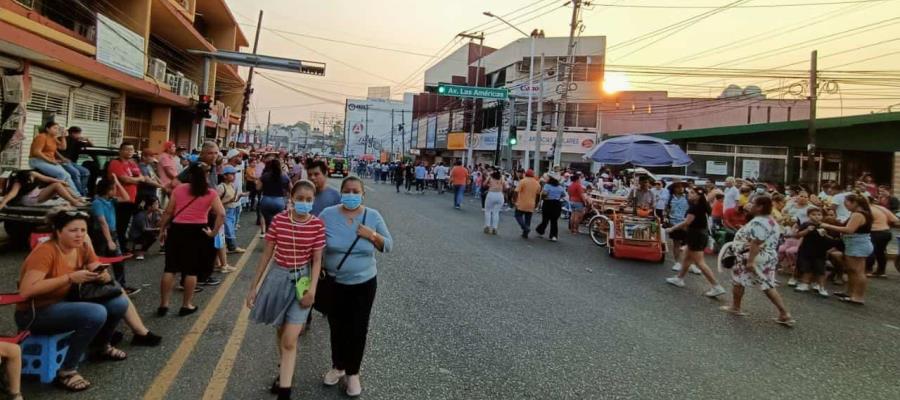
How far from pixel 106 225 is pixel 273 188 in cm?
280

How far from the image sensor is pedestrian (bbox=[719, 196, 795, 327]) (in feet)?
21.2

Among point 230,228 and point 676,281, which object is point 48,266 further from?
point 676,281

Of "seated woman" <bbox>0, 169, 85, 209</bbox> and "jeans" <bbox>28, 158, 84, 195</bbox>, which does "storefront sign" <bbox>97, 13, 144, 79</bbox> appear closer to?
"jeans" <bbox>28, 158, 84, 195</bbox>

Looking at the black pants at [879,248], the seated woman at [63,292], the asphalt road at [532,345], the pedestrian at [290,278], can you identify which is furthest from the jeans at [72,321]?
the black pants at [879,248]

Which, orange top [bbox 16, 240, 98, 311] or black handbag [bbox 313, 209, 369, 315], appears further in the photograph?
black handbag [bbox 313, 209, 369, 315]

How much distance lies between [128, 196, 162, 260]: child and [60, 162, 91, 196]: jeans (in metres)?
1.52

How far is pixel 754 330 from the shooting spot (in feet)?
19.9

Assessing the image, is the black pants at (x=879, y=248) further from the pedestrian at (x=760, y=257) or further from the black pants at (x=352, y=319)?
the black pants at (x=352, y=319)

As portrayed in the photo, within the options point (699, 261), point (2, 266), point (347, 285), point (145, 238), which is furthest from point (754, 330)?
point (2, 266)

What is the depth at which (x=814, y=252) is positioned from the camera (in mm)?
8742

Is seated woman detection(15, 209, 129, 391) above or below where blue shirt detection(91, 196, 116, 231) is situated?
below

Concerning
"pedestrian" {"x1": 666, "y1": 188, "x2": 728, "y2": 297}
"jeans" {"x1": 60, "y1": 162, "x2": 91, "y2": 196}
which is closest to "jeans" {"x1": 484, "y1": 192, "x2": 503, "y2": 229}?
"pedestrian" {"x1": 666, "y1": 188, "x2": 728, "y2": 297}

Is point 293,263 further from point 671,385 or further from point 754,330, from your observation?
point 754,330

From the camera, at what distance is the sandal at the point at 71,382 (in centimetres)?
357
